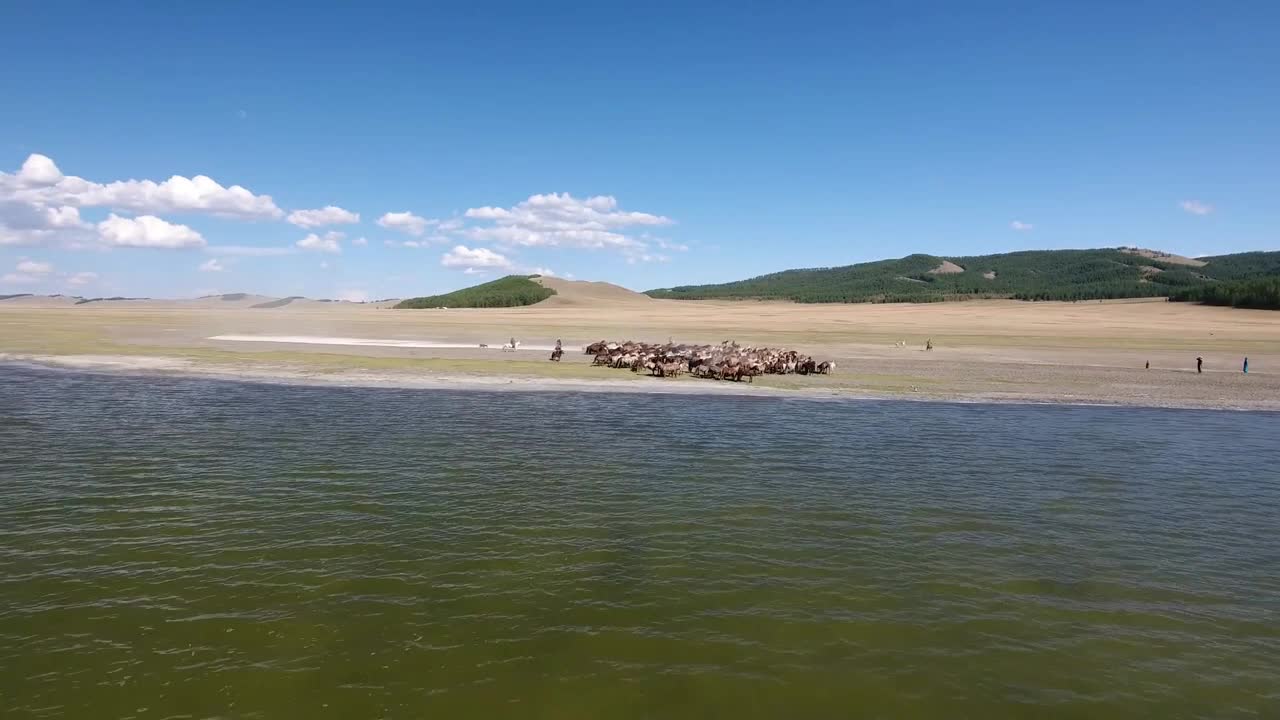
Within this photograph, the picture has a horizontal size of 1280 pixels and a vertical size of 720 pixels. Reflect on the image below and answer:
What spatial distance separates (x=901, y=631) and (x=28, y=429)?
2693 cm

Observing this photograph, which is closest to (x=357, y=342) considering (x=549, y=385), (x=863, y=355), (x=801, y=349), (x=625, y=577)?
(x=549, y=385)

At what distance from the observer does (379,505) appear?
1534cm

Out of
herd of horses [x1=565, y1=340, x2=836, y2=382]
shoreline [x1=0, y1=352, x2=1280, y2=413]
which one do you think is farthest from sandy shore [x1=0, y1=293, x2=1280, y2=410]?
herd of horses [x1=565, y1=340, x2=836, y2=382]

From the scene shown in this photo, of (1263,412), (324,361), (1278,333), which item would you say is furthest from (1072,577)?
(1278,333)

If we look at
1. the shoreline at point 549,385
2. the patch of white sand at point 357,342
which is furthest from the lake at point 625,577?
the patch of white sand at point 357,342

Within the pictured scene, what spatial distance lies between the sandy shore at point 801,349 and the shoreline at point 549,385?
11 centimetres

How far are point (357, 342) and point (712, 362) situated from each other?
3444cm

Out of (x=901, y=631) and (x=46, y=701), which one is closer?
(x=46, y=701)

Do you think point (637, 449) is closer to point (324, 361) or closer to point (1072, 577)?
point (1072, 577)

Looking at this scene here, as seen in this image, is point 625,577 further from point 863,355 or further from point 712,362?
point 863,355

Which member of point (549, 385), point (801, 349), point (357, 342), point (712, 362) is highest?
point (357, 342)

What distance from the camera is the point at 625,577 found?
11.8m

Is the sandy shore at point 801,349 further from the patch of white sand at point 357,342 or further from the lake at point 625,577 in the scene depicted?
the lake at point 625,577

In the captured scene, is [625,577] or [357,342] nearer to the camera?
[625,577]
